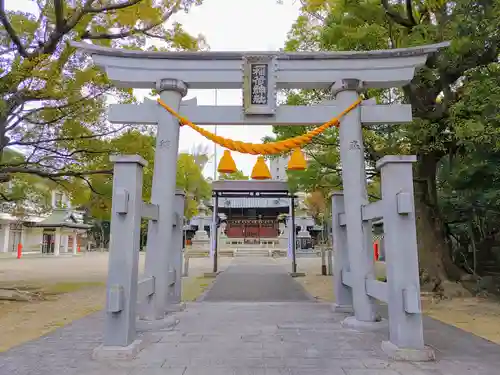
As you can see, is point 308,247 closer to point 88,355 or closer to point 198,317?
point 198,317

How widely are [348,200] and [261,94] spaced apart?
7.49 ft

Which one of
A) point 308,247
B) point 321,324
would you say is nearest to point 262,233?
point 308,247

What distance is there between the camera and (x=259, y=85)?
21.1ft

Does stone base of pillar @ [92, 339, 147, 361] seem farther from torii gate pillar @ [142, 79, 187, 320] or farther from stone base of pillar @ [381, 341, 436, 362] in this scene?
stone base of pillar @ [381, 341, 436, 362]

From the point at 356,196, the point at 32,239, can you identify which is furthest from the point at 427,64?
the point at 32,239

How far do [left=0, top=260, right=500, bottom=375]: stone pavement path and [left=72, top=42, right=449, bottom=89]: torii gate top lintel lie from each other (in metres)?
4.03

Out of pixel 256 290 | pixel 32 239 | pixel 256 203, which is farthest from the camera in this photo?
pixel 32 239

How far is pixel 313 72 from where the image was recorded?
259 inches

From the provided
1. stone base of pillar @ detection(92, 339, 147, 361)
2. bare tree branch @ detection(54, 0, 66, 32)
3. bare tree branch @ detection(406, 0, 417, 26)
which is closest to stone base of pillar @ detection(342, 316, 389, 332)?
stone base of pillar @ detection(92, 339, 147, 361)

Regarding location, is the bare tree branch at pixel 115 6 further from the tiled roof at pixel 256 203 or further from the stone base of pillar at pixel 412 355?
the tiled roof at pixel 256 203

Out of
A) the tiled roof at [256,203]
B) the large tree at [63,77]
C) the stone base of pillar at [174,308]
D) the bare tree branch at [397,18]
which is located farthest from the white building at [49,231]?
the bare tree branch at [397,18]

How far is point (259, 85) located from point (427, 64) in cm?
520

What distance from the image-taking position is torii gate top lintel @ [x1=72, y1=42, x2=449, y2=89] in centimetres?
645

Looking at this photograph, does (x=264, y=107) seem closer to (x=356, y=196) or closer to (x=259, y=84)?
(x=259, y=84)
